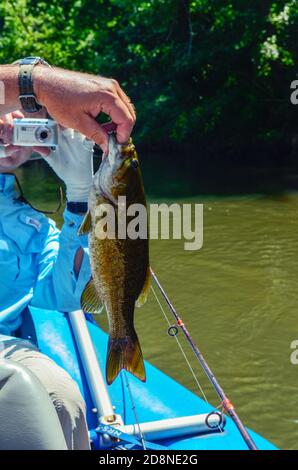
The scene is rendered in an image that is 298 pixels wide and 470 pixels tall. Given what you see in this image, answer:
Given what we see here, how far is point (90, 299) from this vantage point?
217 cm

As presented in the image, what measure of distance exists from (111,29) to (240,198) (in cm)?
798

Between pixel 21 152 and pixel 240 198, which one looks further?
pixel 240 198

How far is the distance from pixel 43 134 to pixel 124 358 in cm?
80

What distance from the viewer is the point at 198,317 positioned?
6785 mm

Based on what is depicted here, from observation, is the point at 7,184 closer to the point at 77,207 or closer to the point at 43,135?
the point at 77,207

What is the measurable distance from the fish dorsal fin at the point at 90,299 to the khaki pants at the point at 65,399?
1.03 feet

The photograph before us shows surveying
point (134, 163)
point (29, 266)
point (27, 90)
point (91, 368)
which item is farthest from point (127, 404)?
point (27, 90)

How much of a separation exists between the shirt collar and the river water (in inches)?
108

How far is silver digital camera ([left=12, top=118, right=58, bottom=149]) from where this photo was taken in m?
2.16

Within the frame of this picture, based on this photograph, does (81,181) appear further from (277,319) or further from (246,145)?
(246,145)

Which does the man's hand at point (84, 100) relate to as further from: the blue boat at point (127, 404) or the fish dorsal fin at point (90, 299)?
the blue boat at point (127, 404)

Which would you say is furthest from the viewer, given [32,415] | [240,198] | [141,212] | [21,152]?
[240,198]

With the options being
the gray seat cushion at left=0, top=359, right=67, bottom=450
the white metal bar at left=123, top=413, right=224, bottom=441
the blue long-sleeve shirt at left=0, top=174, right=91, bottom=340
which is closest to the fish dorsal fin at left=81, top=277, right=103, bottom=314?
the gray seat cushion at left=0, top=359, right=67, bottom=450

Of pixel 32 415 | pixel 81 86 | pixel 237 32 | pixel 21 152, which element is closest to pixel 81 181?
pixel 21 152
